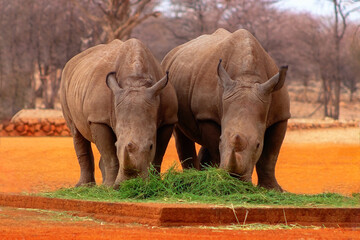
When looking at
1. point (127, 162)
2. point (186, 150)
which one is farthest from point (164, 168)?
point (127, 162)

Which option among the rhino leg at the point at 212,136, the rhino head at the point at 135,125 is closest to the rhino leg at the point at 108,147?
the rhino head at the point at 135,125

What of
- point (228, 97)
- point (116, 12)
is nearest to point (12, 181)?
point (228, 97)

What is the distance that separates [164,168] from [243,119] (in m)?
2.07

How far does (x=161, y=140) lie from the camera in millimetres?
9164

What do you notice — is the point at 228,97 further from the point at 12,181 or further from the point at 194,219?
the point at 12,181

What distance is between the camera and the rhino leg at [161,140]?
9.11 metres

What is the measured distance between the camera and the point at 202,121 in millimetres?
9438

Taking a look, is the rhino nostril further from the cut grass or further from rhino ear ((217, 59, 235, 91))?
rhino ear ((217, 59, 235, 91))

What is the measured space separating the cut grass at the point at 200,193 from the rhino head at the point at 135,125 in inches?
6.7

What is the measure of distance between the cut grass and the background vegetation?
24.1 metres

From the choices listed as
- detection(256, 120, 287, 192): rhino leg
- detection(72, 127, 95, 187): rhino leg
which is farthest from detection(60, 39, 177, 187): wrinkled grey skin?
detection(256, 120, 287, 192): rhino leg

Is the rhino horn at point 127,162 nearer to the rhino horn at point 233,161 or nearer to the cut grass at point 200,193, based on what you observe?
the cut grass at point 200,193

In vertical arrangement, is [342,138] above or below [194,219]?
below

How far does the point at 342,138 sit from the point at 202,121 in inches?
717
